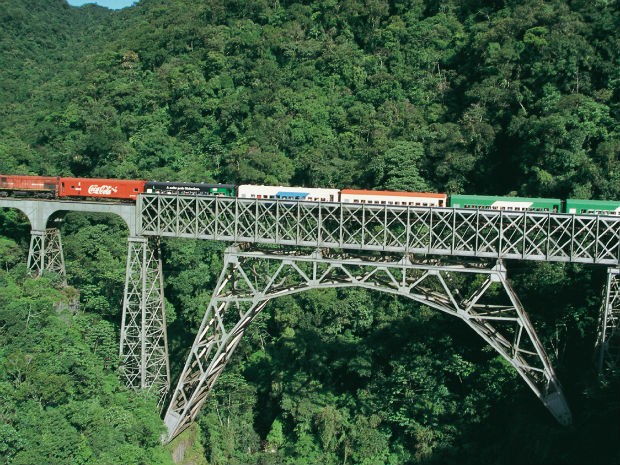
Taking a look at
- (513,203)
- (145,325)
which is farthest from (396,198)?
(145,325)

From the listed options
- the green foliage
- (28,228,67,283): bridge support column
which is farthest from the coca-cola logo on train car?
the green foliage

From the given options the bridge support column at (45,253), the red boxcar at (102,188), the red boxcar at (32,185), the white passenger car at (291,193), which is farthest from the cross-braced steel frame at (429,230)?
the red boxcar at (32,185)

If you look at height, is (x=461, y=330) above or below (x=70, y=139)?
below

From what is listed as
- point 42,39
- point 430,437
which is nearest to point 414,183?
point 430,437

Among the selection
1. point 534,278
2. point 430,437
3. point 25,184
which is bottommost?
point 430,437

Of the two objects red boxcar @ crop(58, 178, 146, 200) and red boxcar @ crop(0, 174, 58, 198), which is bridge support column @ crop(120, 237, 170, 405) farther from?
red boxcar @ crop(0, 174, 58, 198)

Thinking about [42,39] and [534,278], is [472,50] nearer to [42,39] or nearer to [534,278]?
[534,278]
